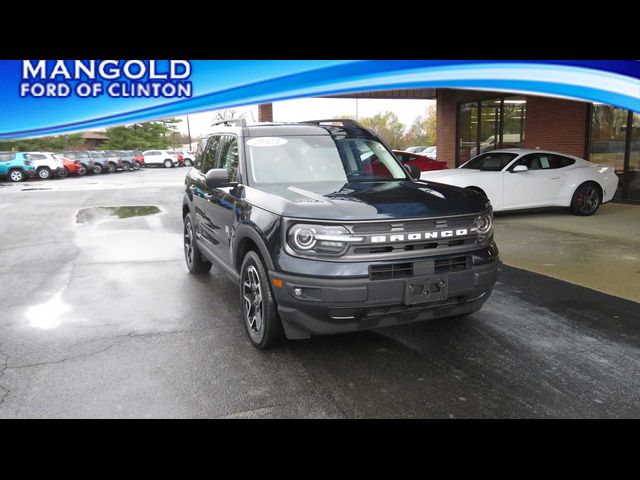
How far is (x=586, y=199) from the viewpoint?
36.6 ft

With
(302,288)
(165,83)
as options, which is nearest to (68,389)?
(302,288)

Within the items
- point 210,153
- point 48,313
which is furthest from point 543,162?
point 48,313

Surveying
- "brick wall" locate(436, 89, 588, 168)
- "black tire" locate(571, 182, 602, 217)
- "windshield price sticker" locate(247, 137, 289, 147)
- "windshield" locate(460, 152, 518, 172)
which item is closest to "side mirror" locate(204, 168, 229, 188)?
"windshield price sticker" locate(247, 137, 289, 147)

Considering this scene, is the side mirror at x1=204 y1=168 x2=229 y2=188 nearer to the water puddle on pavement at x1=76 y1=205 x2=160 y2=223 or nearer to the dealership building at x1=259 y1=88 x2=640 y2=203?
the water puddle on pavement at x1=76 y1=205 x2=160 y2=223

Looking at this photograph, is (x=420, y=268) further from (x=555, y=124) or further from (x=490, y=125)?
(x=490, y=125)

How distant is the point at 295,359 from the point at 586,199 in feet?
31.1

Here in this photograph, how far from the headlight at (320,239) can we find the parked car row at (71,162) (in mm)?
30440

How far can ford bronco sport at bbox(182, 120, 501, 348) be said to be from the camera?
140 inches

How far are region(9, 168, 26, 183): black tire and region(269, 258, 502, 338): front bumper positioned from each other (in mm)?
30307

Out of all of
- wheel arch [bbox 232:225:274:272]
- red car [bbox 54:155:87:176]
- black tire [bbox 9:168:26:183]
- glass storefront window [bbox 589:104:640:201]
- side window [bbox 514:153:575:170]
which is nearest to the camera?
wheel arch [bbox 232:225:274:272]

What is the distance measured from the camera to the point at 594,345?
14.0ft

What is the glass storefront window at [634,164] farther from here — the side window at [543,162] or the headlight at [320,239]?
the headlight at [320,239]

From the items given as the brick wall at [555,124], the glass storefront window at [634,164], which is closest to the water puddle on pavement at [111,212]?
the brick wall at [555,124]

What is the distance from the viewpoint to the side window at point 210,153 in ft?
19.1
